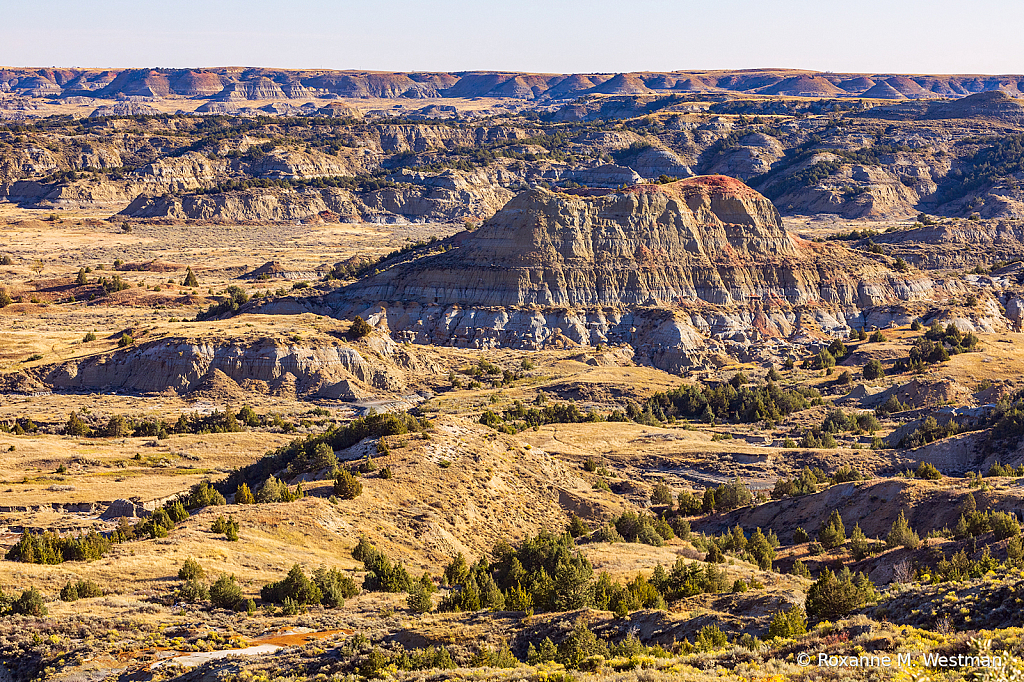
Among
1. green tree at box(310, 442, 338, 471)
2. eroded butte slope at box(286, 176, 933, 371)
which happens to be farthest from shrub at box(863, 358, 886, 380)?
green tree at box(310, 442, 338, 471)

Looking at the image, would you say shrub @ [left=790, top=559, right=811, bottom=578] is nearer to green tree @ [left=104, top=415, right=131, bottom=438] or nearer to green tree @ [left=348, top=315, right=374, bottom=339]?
green tree @ [left=104, top=415, right=131, bottom=438]

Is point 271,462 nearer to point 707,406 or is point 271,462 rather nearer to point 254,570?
point 254,570

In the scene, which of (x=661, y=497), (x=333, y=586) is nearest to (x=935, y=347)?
(x=661, y=497)

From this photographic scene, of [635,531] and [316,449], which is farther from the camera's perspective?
[316,449]

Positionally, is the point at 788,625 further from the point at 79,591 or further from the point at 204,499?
the point at 204,499

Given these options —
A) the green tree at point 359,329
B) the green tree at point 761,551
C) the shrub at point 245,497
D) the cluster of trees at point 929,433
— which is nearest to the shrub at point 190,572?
the shrub at point 245,497

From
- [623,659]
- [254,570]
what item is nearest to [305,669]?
[623,659]

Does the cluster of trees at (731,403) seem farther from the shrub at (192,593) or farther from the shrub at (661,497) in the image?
the shrub at (192,593)
